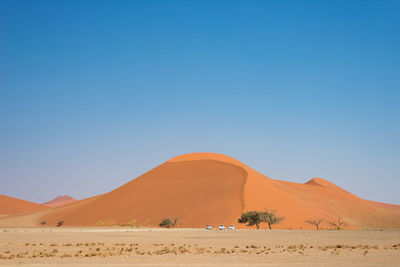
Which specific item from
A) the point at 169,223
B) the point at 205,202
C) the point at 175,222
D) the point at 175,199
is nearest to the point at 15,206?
the point at 175,199

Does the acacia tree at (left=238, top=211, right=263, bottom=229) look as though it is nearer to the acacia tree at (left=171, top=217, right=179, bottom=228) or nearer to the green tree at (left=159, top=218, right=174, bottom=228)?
the acacia tree at (left=171, top=217, right=179, bottom=228)

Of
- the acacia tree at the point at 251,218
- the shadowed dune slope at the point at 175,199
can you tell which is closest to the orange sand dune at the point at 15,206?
the shadowed dune slope at the point at 175,199

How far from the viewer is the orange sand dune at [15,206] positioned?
157 m

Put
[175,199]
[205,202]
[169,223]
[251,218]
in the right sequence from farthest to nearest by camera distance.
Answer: [175,199]
[205,202]
[169,223]
[251,218]

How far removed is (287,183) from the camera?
12481 cm

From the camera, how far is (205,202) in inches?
3366

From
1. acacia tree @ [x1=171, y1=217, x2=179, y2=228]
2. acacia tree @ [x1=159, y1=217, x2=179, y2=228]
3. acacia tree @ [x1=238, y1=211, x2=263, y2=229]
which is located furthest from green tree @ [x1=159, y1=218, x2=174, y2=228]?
acacia tree @ [x1=238, y1=211, x2=263, y2=229]

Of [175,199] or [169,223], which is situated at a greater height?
[175,199]

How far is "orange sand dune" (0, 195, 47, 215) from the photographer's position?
6181 inches

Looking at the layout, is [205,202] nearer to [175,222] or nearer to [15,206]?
[175,222]

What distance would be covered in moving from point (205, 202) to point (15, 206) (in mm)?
102719

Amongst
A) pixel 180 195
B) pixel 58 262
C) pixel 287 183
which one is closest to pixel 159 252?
pixel 58 262

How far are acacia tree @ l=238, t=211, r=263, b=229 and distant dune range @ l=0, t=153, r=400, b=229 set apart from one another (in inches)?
70.2

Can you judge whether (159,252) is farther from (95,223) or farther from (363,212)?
(363,212)
